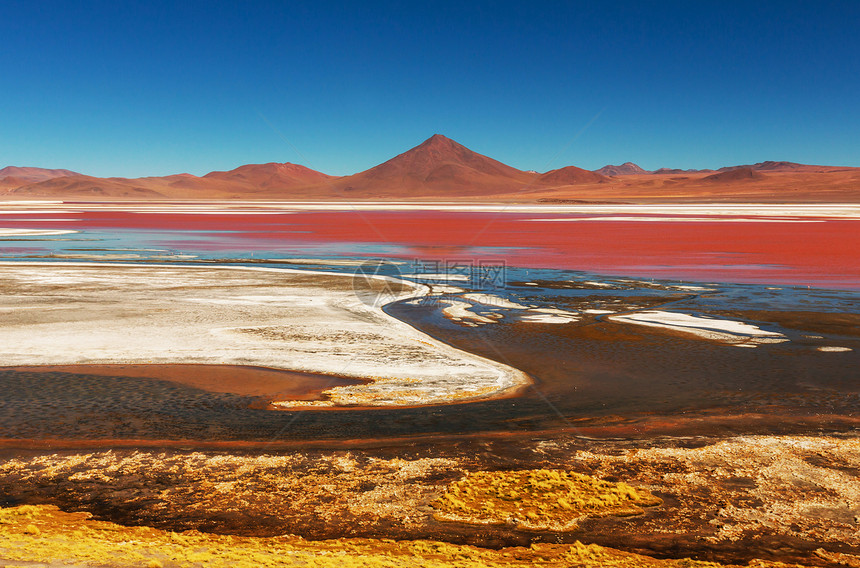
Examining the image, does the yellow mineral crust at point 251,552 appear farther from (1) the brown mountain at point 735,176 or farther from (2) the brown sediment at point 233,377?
(1) the brown mountain at point 735,176

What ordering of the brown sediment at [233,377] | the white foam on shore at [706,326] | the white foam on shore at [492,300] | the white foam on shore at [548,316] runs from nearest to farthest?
the brown sediment at [233,377] < the white foam on shore at [706,326] < the white foam on shore at [548,316] < the white foam on shore at [492,300]

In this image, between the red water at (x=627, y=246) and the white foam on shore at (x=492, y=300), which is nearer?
the white foam on shore at (x=492, y=300)

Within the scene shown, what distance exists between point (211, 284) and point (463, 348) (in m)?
7.57

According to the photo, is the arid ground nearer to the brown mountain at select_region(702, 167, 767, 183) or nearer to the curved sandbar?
the curved sandbar

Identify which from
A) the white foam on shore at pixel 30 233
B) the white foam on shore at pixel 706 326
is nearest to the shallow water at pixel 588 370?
the white foam on shore at pixel 706 326

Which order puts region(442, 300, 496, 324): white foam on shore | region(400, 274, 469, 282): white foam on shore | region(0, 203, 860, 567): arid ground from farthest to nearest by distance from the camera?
region(400, 274, 469, 282): white foam on shore, region(442, 300, 496, 324): white foam on shore, region(0, 203, 860, 567): arid ground

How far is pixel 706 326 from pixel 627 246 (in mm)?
15006

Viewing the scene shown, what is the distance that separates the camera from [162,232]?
33.0 metres

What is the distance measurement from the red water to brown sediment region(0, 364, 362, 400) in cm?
1131

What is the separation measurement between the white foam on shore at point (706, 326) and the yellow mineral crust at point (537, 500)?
563cm

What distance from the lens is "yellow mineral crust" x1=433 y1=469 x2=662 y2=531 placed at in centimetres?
452

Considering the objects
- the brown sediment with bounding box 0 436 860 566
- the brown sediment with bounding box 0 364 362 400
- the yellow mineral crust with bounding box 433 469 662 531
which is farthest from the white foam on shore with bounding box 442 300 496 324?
the yellow mineral crust with bounding box 433 469 662 531

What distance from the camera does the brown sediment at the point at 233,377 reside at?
750cm

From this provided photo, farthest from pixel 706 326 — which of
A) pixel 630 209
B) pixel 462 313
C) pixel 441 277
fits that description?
pixel 630 209
